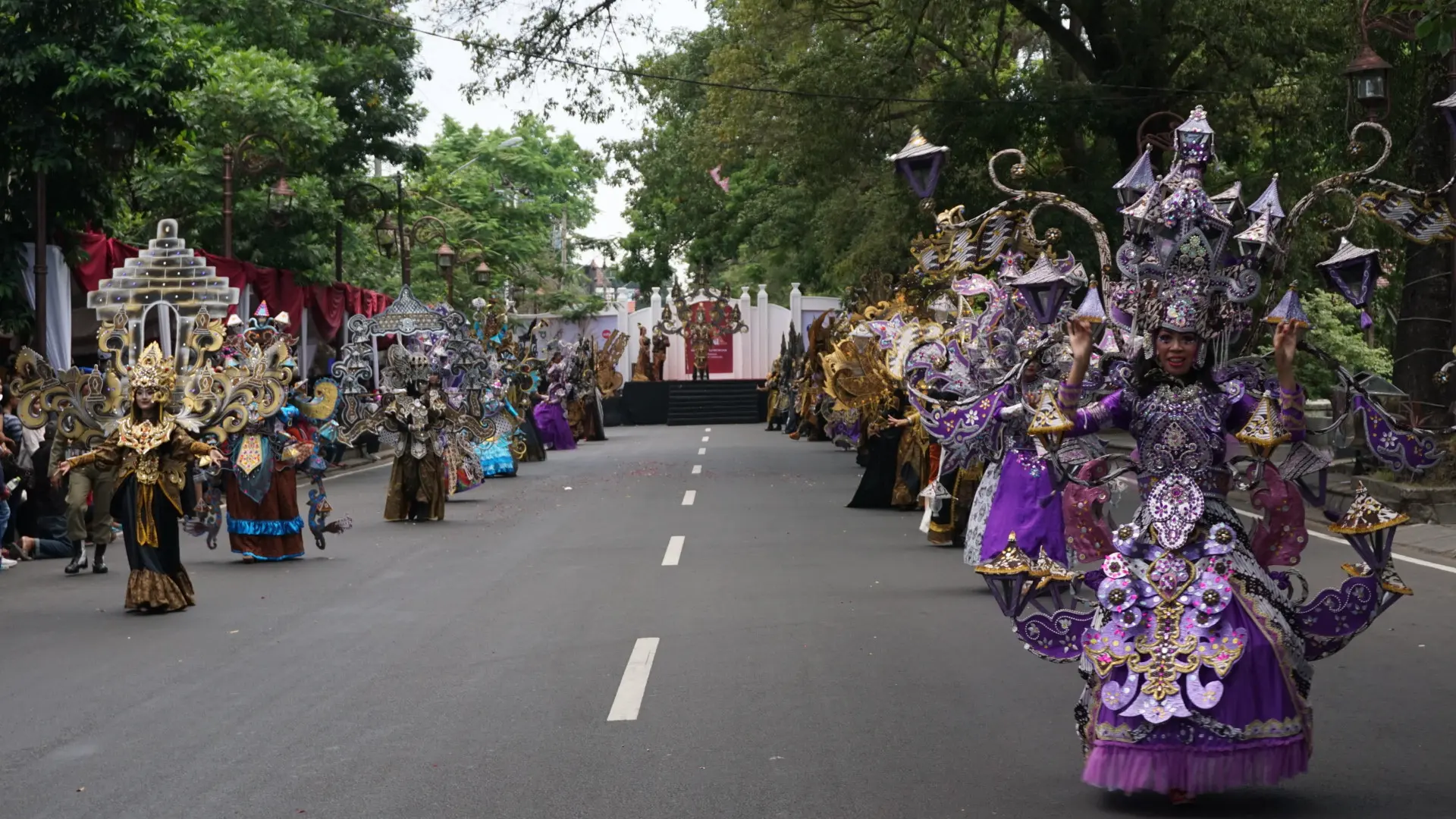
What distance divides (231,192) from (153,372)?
1469 centimetres

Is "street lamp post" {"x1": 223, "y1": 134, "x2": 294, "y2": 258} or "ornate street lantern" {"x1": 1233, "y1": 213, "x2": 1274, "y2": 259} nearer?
"ornate street lantern" {"x1": 1233, "y1": 213, "x2": 1274, "y2": 259}

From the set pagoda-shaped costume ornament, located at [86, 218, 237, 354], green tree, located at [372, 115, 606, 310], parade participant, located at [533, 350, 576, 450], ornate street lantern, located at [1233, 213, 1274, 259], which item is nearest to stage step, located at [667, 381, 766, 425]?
green tree, located at [372, 115, 606, 310]

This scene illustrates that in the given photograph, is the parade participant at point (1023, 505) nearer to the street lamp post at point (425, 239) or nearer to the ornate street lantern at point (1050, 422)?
the ornate street lantern at point (1050, 422)

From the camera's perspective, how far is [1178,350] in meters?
6.38

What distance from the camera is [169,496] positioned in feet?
38.6

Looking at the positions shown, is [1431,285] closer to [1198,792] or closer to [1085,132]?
[1085,132]

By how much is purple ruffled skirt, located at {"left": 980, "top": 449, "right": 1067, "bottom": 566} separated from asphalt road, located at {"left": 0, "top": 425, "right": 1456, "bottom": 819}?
0.52 meters

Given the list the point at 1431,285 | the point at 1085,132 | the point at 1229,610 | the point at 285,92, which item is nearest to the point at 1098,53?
the point at 1085,132

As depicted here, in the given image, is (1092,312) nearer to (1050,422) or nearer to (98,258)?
(1050,422)

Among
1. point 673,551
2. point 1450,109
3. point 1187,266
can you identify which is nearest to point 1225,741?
point 1187,266

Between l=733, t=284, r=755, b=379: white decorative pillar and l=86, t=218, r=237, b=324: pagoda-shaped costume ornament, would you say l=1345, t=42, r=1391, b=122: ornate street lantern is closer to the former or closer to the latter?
l=86, t=218, r=237, b=324: pagoda-shaped costume ornament

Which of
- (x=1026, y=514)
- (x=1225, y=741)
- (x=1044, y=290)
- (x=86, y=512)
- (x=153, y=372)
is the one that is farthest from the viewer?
(x=86, y=512)

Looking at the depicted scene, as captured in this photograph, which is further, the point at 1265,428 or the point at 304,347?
the point at 304,347

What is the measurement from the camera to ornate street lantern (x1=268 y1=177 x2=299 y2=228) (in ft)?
88.9
